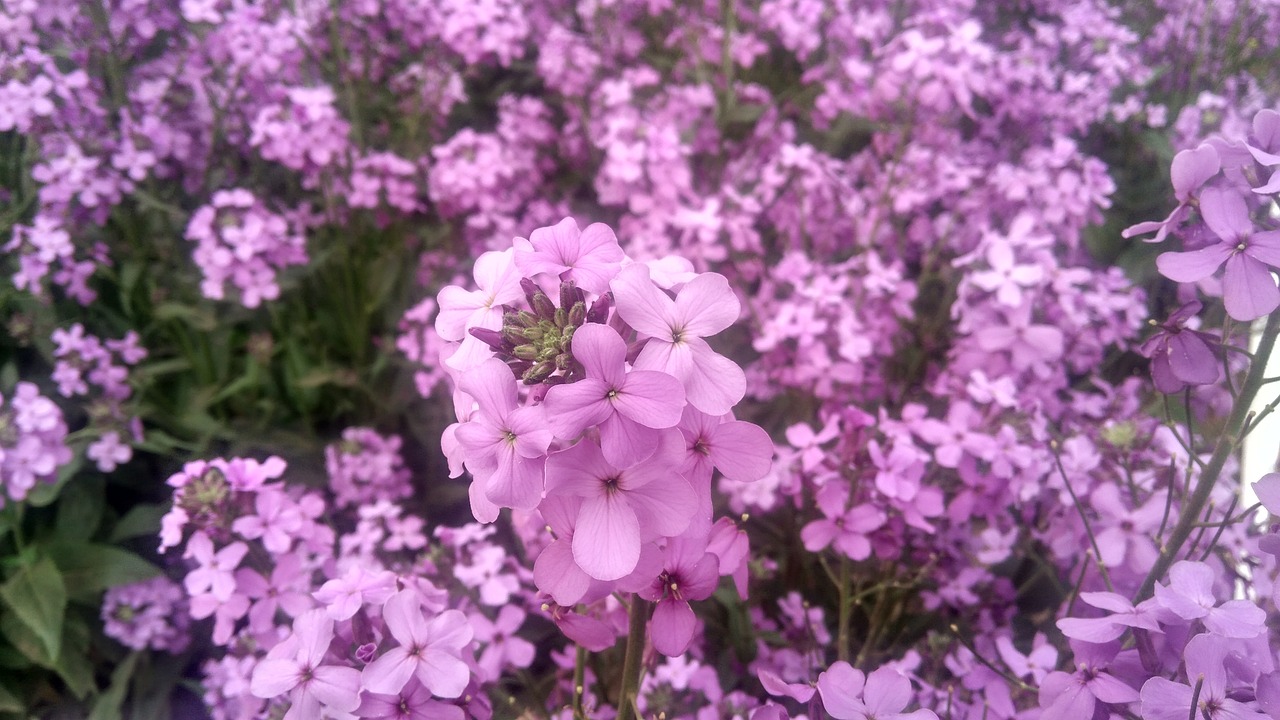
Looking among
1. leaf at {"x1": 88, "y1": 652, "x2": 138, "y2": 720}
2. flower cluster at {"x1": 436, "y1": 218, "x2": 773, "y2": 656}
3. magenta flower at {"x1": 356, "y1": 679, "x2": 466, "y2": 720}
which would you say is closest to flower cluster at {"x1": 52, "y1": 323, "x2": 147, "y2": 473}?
leaf at {"x1": 88, "y1": 652, "x2": 138, "y2": 720}

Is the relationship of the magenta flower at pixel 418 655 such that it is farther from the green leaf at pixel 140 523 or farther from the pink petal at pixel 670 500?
the green leaf at pixel 140 523

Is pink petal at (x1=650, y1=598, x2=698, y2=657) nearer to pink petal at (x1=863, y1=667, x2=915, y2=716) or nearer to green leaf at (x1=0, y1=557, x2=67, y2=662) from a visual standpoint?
pink petal at (x1=863, y1=667, x2=915, y2=716)

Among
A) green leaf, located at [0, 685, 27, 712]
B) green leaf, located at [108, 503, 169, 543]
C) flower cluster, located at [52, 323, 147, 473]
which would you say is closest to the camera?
green leaf, located at [0, 685, 27, 712]

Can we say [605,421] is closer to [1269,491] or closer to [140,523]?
[1269,491]

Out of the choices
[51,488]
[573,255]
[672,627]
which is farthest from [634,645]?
[51,488]

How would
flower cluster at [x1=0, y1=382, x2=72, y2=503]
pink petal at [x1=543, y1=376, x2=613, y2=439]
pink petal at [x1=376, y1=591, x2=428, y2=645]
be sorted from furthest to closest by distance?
flower cluster at [x1=0, y1=382, x2=72, y2=503] → pink petal at [x1=376, y1=591, x2=428, y2=645] → pink petal at [x1=543, y1=376, x2=613, y2=439]

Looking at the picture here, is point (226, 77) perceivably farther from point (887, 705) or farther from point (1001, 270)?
point (887, 705)
